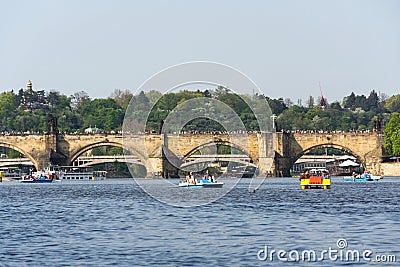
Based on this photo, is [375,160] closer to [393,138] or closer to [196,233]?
[393,138]

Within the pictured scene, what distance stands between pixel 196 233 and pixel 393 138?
8798 centimetres

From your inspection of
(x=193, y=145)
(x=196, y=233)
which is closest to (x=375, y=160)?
(x=193, y=145)

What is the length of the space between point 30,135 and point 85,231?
9171cm

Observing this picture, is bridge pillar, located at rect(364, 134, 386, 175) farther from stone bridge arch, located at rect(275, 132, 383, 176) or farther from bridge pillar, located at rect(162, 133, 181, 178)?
bridge pillar, located at rect(162, 133, 181, 178)

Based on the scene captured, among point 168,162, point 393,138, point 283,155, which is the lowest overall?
point 168,162

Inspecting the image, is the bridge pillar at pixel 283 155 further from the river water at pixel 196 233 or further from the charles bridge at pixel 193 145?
the river water at pixel 196 233

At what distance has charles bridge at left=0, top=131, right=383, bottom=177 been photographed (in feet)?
429

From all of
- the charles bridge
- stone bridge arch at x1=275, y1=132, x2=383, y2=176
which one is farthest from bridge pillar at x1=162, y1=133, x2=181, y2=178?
stone bridge arch at x1=275, y1=132, x2=383, y2=176

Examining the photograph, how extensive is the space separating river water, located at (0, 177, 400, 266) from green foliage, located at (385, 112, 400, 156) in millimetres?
62858

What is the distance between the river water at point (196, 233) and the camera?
34.9 meters

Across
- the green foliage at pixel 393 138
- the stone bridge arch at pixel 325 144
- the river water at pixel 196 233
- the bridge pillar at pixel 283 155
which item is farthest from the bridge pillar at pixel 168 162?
the river water at pixel 196 233

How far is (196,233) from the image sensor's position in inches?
1676

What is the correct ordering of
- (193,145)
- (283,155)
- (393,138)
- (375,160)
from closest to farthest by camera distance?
(393,138) < (375,160) < (283,155) < (193,145)

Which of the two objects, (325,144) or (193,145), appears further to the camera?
(325,144)
